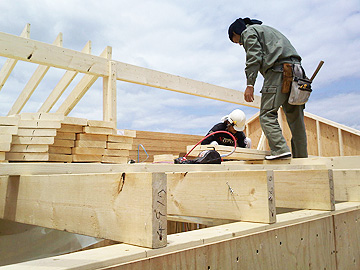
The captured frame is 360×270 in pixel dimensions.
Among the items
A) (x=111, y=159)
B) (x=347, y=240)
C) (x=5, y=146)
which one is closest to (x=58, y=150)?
(x=111, y=159)

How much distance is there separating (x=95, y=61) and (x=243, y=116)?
9.10 feet

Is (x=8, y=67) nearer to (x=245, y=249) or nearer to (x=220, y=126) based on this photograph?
(x=220, y=126)

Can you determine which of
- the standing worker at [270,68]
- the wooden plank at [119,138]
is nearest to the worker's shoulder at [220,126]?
the wooden plank at [119,138]

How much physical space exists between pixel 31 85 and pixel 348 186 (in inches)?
254

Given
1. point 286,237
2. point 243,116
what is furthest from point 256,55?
point 286,237

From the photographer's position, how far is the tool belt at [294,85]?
350 centimetres

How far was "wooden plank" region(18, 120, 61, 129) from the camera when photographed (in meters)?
3.86

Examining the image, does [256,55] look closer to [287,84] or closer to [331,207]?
[287,84]

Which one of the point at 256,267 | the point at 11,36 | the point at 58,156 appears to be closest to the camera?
the point at 256,267

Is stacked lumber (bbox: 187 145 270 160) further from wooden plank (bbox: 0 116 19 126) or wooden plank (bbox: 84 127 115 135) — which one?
wooden plank (bbox: 0 116 19 126)

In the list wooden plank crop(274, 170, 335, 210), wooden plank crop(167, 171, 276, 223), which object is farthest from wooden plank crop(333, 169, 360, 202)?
wooden plank crop(167, 171, 276, 223)

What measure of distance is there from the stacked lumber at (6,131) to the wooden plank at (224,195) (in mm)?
2842

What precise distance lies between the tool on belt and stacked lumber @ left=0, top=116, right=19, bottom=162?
3135 mm

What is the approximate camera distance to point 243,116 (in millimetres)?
5297
